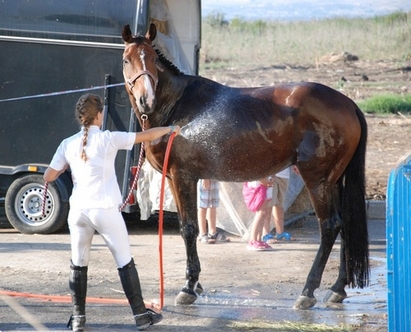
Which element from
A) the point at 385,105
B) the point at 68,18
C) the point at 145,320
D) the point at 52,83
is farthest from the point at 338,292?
the point at 385,105

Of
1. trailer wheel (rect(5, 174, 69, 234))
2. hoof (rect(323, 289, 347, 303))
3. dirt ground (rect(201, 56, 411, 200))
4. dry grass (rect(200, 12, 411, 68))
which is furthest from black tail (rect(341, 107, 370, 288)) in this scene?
dry grass (rect(200, 12, 411, 68))

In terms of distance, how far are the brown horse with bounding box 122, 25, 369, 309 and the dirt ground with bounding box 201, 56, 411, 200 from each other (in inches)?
228

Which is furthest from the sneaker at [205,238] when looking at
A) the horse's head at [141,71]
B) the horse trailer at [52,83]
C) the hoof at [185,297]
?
the horse's head at [141,71]

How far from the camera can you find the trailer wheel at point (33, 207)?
10.6 metres

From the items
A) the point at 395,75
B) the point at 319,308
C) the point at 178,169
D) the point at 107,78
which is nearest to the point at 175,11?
the point at 107,78

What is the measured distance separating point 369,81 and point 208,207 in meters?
17.6

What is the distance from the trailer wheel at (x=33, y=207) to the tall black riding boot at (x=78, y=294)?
3.93 m

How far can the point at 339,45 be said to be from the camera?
124 ft

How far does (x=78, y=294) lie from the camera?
21.9 ft

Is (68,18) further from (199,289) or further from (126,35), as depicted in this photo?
(199,289)

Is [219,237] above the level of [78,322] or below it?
below

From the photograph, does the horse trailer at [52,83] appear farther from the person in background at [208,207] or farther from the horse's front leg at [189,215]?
the horse's front leg at [189,215]

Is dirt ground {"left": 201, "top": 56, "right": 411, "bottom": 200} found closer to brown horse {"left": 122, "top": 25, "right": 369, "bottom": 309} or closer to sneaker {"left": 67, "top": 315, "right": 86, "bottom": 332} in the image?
brown horse {"left": 122, "top": 25, "right": 369, "bottom": 309}

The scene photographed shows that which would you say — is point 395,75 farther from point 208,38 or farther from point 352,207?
point 352,207
